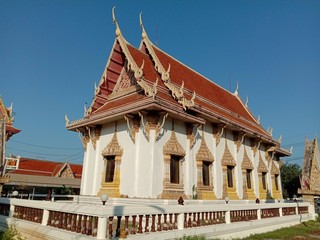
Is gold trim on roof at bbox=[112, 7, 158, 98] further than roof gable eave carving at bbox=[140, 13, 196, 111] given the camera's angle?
No

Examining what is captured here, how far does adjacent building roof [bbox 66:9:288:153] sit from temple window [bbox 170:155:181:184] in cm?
144

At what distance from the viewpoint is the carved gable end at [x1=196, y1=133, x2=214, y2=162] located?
10.6 metres

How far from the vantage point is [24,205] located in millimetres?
6211

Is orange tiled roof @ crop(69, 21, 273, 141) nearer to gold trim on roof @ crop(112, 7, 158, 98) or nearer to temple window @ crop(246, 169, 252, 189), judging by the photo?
gold trim on roof @ crop(112, 7, 158, 98)

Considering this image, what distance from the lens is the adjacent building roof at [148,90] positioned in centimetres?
926

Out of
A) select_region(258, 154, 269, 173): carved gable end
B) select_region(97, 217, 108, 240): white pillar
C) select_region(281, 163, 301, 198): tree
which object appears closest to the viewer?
select_region(97, 217, 108, 240): white pillar

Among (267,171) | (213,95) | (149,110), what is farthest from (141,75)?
(267,171)

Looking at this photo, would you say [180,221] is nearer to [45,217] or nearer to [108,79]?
[45,217]

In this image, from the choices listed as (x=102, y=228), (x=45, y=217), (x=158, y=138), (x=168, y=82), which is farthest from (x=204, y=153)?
(x=102, y=228)

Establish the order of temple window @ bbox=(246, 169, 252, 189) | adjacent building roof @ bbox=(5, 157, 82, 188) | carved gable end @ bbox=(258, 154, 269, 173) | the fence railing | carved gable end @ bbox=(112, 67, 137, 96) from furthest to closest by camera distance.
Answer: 1. adjacent building roof @ bbox=(5, 157, 82, 188)
2. carved gable end @ bbox=(258, 154, 269, 173)
3. temple window @ bbox=(246, 169, 252, 189)
4. carved gable end @ bbox=(112, 67, 137, 96)
5. the fence railing

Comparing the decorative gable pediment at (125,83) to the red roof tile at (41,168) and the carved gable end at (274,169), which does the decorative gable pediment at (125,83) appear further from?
the red roof tile at (41,168)

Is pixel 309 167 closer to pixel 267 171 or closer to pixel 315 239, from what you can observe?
pixel 267 171

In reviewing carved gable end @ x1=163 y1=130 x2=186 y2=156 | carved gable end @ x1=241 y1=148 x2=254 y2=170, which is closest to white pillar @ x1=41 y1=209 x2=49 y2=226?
carved gable end @ x1=163 y1=130 x2=186 y2=156

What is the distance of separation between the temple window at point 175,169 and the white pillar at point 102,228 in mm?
5436
